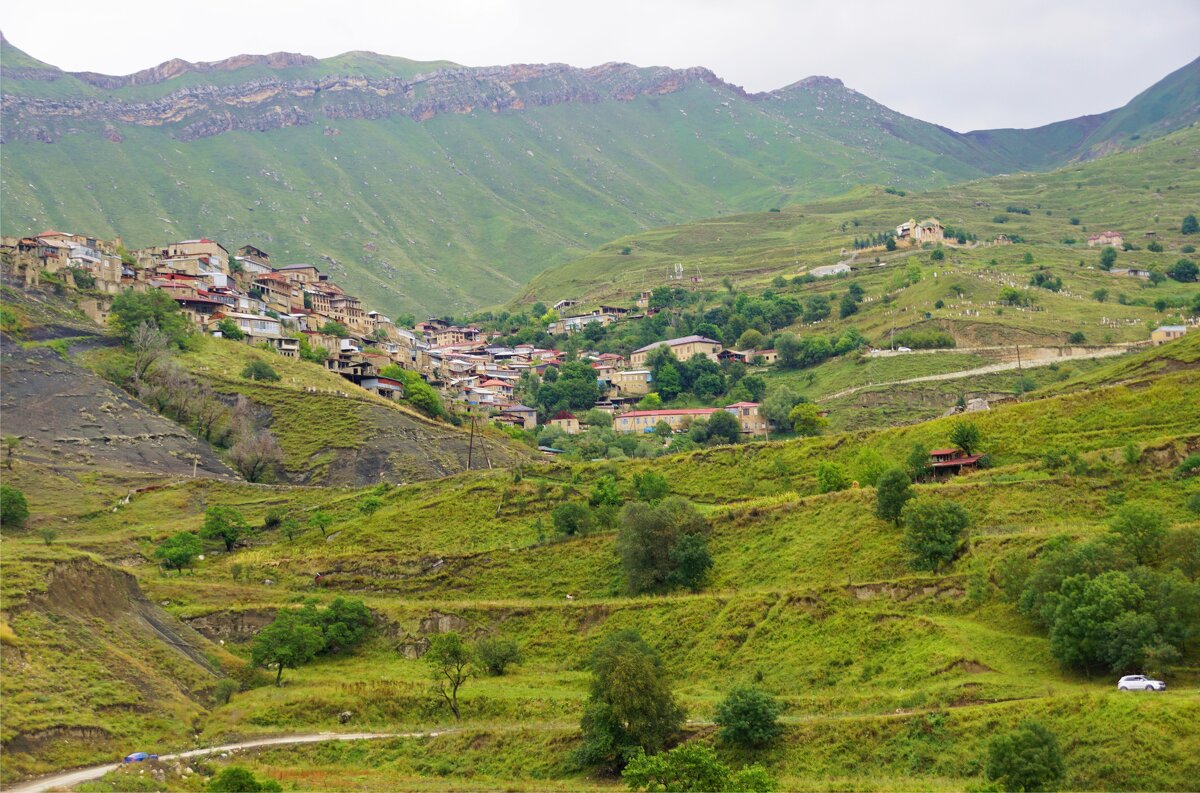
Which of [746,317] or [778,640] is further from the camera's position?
[746,317]

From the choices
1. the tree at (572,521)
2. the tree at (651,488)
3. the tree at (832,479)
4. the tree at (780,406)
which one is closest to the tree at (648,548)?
the tree at (572,521)

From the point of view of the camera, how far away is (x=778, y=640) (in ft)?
151

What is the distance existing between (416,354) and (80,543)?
262 ft

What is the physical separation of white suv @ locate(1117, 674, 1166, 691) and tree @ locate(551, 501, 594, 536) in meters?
32.2

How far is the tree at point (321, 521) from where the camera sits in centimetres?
6800

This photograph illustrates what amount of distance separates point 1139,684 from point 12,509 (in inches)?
2200

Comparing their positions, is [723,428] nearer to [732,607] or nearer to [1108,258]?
[732,607]

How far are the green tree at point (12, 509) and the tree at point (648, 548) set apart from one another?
1309 inches

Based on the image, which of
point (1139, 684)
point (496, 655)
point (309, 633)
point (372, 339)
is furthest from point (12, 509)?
point (372, 339)

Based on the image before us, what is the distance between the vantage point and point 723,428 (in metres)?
103

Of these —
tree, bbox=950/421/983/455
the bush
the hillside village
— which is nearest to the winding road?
tree, bbox=950/421/983/455

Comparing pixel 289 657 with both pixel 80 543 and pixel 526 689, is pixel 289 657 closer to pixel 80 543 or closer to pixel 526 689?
pixel 526 689

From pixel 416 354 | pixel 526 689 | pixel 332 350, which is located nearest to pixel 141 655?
pixel 526 689

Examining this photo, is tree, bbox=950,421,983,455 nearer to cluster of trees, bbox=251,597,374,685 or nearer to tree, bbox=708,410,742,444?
cluster of trees, bbox=251,597,374,685
